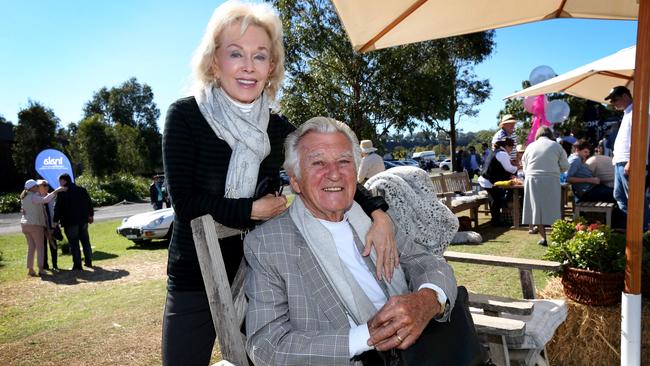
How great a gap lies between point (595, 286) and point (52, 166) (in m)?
13.7

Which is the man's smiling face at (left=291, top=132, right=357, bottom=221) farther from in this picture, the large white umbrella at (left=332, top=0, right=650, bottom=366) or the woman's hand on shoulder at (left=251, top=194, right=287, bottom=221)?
the large white umbrella at (left=332, top=0, right=650, bottom=366)

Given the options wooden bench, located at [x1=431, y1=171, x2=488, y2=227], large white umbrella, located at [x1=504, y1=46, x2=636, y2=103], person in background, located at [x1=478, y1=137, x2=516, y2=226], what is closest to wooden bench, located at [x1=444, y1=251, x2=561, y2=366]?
large white umbrella, located at [x1=504, y1=46, x2=636, y2=103]

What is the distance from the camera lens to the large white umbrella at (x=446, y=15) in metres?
2.92

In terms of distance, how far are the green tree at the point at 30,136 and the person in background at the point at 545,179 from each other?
31.5 metres

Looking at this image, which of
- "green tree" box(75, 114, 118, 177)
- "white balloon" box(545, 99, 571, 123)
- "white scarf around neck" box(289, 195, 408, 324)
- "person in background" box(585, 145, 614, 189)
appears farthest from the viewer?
"green tree" box(75, 114, 118, 177)

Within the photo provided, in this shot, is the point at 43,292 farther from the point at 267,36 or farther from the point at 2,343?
the point at 267,36

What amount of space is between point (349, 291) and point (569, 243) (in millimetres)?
2427

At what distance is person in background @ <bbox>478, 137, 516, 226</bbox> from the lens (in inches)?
361

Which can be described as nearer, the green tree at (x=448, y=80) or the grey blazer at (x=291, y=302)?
the grey blazer at (x=291, y=302)

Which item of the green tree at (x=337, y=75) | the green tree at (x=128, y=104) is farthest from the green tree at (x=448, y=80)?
the green tree at (x=128, y=104)

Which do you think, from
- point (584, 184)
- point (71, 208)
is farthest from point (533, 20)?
point (71, 208)

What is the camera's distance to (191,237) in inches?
66.2

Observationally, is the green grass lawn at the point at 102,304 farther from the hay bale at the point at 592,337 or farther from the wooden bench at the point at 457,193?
the hay bale at the point at 592,337

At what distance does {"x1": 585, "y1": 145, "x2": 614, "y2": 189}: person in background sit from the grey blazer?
24.1ft
